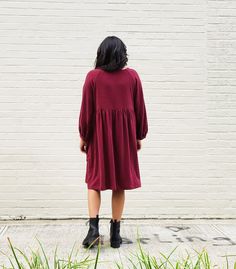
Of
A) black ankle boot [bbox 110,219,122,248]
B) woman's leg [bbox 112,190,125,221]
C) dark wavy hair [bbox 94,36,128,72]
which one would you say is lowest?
black ankle boot [bbox 110,219,122,248]

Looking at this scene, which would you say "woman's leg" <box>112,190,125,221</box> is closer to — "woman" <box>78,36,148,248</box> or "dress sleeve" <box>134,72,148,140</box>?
"woman" <box>78,36,148,248</box>

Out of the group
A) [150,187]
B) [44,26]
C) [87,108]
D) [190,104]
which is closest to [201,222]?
[150,187]

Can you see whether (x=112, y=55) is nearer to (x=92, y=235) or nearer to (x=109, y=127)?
(x=109, y=127)

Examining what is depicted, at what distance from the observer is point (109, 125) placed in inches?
155

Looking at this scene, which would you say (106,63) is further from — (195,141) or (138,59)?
(195,141)

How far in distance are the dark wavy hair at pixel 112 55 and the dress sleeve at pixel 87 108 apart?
0.17m

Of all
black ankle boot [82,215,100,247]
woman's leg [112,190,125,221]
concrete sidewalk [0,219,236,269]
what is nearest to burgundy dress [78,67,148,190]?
woman's leg [112,190,125,221]

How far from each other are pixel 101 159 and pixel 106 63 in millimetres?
807

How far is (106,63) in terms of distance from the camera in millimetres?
4012

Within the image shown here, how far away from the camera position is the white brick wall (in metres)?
5.29

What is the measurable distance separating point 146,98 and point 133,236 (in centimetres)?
161

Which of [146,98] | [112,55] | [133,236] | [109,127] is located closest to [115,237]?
[133,236]

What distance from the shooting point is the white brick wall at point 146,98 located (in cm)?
529

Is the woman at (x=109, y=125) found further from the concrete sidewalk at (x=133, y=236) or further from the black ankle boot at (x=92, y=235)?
the concrete sidewalk at (x=133, y=236)
